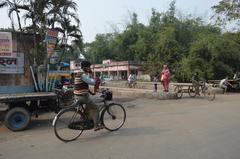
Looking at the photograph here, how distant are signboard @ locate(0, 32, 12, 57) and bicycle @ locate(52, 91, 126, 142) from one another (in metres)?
7.34

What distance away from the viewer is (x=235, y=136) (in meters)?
7.54

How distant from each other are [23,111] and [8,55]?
5.65m

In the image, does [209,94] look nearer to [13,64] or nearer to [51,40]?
[51,40]

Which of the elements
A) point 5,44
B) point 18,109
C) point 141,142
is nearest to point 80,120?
point 141,142

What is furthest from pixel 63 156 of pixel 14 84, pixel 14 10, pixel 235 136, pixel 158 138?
pixel 14 10

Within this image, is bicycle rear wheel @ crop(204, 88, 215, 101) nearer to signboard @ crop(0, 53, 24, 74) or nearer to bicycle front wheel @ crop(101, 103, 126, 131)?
bicycle front wheel @ crop(101, 103, 126, 131)

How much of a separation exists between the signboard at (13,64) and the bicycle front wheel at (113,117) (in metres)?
7.46

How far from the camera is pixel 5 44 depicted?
44.7 feet

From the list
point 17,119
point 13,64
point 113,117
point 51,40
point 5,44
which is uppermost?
point 51,40

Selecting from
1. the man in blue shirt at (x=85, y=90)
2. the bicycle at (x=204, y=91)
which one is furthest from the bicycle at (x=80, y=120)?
the bicycle at (x=204, y=91)

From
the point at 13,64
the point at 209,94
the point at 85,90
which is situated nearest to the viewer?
the point at 85,90

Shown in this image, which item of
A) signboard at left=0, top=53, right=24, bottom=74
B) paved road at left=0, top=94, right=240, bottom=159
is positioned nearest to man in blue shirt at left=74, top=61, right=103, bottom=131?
paved road at left=0, top=94, right=240, bottom=159

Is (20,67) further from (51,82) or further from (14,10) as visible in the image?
(14,10)

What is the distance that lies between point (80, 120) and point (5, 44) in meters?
7.69
